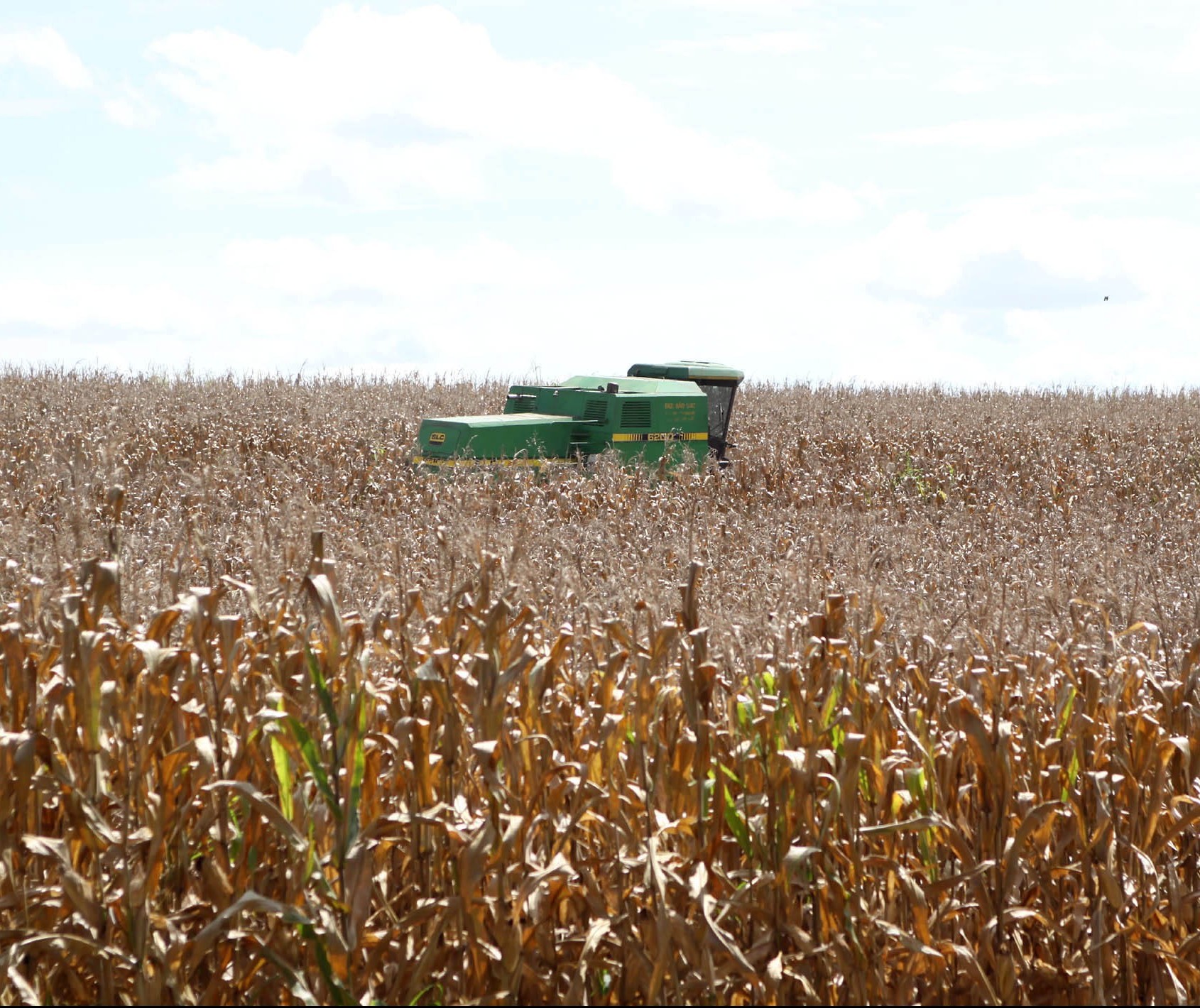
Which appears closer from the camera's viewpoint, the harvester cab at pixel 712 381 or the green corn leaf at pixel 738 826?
the green corn leaf at pixel 738 826

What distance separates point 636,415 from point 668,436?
0.47 metres

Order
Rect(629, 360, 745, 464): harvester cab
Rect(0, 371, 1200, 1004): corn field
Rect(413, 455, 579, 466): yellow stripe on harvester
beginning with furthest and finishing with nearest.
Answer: Rect(629, 360, 745, 464): harvester cab, Rect(413, 455, 579, 466): yellow stripe on harvester, Rect(0, 371, 1200, 1004): corn field

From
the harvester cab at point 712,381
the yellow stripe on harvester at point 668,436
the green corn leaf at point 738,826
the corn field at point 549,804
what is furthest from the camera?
the harvester cab at point 712,381

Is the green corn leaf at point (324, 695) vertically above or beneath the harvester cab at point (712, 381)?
beneath

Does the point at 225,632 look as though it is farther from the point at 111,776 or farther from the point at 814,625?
the point at 814,625

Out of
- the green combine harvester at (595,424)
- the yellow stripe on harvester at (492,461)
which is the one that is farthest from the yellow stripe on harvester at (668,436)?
the yellow stripe on harvester at (492,461)

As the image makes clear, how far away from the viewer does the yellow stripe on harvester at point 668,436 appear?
35.7 feet

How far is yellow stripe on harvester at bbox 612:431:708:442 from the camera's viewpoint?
10891mm

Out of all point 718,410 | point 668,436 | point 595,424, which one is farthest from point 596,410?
point 718,410

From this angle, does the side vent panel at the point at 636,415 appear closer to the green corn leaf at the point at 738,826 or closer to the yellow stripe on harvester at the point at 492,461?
the yellow stripe on harvester at the point at 492,461

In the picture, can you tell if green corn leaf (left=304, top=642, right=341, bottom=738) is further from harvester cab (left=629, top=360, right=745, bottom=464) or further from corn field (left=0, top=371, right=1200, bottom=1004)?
harvester cab (left=629, top=360, right=745, bottom=464)

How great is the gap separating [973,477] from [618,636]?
37.8 ft

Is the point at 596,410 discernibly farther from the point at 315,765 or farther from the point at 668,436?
the point at 315,765

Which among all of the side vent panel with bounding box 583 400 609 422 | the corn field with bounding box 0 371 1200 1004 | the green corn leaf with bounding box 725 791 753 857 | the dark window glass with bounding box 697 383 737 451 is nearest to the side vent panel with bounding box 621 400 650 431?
the side vent panel with bounding box 583 400 609 422
